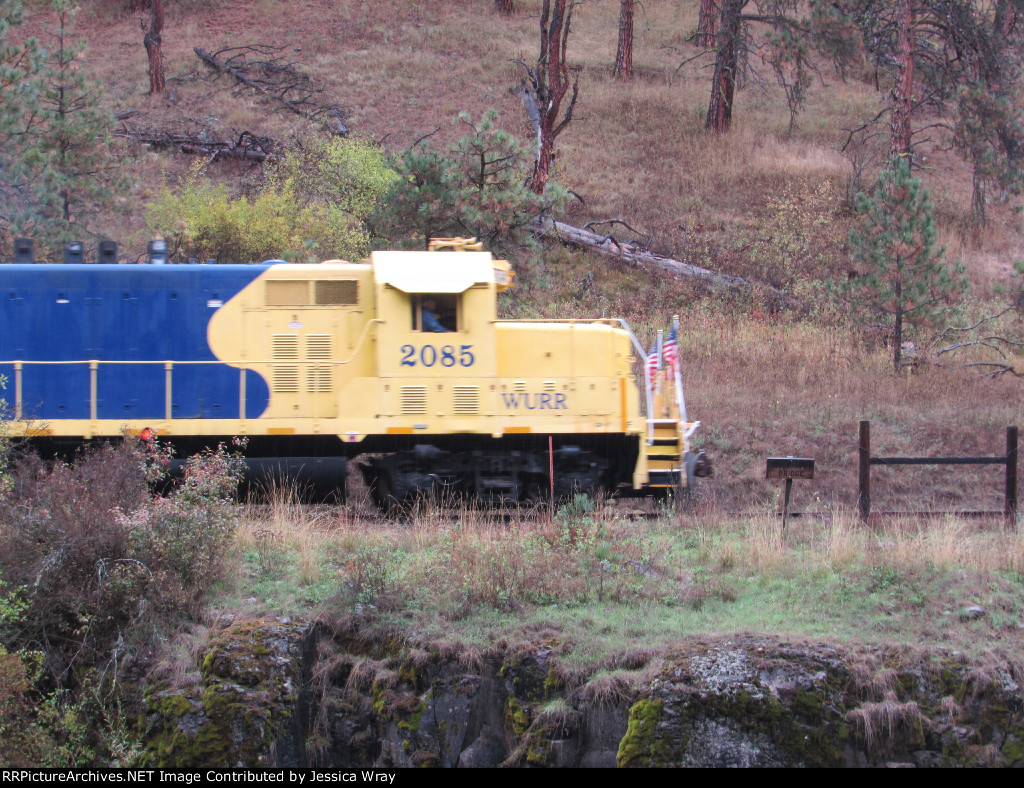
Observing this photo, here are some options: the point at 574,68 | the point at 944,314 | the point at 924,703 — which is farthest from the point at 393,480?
the point at 574,68

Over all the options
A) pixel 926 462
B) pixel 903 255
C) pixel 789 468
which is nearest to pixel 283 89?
pixel 903 255

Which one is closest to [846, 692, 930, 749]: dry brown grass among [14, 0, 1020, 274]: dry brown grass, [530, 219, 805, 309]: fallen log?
[530, 219, 805, 309]: fallen log

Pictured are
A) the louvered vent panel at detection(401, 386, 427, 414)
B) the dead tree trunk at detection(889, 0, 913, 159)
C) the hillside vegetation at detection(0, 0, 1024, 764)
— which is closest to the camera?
the hillside vegetation at detection(0, 0, 1024, 764)

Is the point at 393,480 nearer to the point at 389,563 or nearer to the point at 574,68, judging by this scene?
the point at 389,563

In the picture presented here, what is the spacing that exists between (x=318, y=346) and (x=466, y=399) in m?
2.11

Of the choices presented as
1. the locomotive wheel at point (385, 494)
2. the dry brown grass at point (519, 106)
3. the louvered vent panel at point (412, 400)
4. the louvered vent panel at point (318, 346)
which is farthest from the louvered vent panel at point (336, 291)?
the dry brown grass at point (519, 106)

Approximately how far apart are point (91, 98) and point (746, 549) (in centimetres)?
1803

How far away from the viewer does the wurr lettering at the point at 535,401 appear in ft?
36.5

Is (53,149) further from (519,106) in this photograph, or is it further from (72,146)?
(519,106)

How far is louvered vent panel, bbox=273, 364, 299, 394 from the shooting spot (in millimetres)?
11164

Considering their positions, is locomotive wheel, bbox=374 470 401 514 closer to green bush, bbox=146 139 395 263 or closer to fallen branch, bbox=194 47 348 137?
green bush, bbox=146 139 395 263

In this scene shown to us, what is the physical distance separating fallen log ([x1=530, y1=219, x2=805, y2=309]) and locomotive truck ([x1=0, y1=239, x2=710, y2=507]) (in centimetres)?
1225

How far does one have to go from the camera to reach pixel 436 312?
36.0 feet
